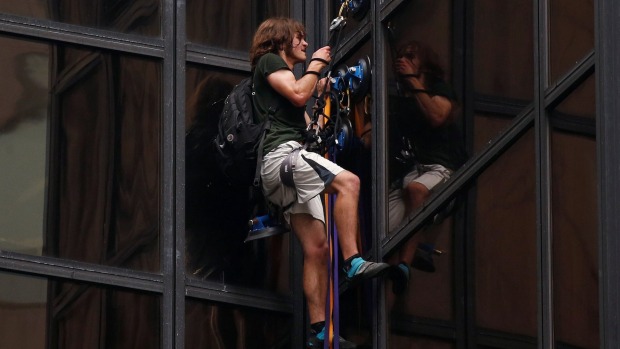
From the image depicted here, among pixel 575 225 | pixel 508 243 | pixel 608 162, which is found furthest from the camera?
pixel 508 243

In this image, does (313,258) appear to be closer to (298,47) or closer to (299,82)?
(299,82)

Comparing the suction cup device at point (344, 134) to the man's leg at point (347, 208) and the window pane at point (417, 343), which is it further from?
the window pane at point (417, 343)

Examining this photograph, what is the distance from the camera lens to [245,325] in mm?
15391

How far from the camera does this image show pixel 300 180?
47.3 feet

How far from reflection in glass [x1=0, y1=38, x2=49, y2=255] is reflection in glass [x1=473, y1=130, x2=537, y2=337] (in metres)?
3.37

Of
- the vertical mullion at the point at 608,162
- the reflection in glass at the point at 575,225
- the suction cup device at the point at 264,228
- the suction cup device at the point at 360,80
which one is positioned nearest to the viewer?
the vertical mullion at the point at 608,162

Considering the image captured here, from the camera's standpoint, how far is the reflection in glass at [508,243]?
12719 millimetres

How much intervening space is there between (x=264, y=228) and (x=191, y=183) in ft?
2.38

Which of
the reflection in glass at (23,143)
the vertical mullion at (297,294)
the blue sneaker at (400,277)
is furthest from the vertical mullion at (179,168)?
the blue sneaker at (400,277)

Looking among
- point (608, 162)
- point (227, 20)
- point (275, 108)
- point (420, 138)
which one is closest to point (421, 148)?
point (420, 138)

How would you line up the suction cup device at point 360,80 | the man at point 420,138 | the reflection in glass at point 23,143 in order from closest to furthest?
the man at point 420,138 → the suction cup device at point 360,80 → the reflection in glass at point 23,143

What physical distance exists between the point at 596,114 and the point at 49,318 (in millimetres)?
4404

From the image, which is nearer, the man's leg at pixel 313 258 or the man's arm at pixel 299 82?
the man's arm at pixel 299 82

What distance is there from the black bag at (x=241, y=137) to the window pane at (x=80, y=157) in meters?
0.57
